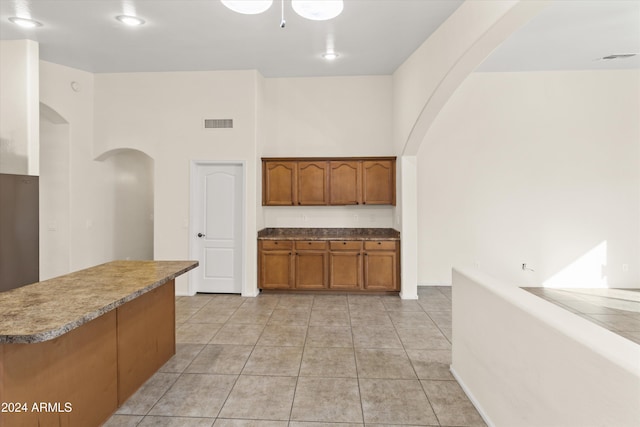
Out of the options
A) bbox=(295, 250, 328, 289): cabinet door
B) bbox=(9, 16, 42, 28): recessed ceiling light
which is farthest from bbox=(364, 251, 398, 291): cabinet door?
bbox=(9, 16, 42, 28): recessed ceiling light

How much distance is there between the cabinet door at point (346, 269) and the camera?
5.54 m

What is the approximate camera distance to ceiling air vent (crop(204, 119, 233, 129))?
5.55 metres

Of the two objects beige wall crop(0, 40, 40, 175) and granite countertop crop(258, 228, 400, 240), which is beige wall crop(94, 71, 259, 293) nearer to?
granite countertop crop(258, 228, 400, 240)

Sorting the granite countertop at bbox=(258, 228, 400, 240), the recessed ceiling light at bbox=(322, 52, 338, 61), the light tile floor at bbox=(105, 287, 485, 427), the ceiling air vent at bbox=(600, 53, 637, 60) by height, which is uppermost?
the ceiling air vent at bbox=(600, 53, 637, 60)

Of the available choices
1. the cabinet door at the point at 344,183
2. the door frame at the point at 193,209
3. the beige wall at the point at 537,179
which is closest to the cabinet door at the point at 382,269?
the beige wall at the point at 537,179

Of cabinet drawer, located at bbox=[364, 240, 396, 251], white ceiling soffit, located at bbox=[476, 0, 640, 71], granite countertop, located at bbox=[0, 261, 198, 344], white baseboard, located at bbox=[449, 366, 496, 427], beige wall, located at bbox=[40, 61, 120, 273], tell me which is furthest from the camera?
cabinet drawer, located at bbox=[364, 240, 396, 251]

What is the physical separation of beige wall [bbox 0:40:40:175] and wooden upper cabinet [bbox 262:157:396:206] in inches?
121

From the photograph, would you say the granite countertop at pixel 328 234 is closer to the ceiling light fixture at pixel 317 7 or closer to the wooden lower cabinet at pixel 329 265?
the wooden lower cabinet at pixel 329 265

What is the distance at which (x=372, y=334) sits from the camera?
3.98 metres

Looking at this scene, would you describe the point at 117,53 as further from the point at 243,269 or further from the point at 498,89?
the point at 498,89

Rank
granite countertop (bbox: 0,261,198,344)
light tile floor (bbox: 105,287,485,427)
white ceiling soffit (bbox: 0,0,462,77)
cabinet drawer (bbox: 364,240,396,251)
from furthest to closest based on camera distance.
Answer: cabinet drawer (bbox: 364,240,396,251) < white ceiling soffit (bbox: 0,0,462,77) < light tile floor (bbox: 105,287,485,427) < granite countertop (bbox: 0,261,198,344)

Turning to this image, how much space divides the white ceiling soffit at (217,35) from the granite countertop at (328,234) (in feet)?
8.86

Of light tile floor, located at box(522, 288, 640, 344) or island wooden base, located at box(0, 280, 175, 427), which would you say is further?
light tile floor, located at box(522, 288, 640, 344)

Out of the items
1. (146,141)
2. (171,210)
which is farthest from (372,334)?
(146,141)
